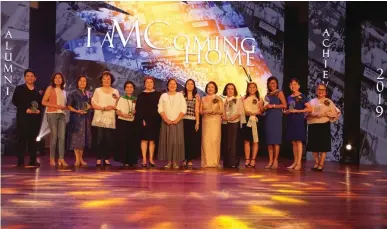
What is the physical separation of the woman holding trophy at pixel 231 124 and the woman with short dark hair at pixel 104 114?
1.57 m

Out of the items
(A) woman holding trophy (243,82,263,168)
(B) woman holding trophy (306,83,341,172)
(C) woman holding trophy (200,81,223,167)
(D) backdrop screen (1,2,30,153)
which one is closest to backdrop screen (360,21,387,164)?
(B) woman holding trophy (306,83,341,172)

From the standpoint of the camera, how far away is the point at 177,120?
645cm

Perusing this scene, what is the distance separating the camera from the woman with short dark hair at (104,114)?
Answer: 254 inches

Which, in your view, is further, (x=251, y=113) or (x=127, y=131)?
(x=251, y=113)

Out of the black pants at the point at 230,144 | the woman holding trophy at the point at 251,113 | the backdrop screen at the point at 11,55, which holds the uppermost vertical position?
the backdrop screen at the point at 11,55

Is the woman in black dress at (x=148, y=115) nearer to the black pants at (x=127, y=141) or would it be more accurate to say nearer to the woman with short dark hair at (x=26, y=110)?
the black pants at (x=127, y=141)

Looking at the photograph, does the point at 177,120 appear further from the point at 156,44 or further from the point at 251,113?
the point at 156,44

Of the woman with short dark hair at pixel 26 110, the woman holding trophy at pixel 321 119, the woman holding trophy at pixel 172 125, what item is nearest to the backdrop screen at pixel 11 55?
the woman with short dark hair at pixel 26 110

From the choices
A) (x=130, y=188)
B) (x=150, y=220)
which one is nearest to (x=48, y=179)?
(x=130, y=188)

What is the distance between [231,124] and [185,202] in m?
3.59

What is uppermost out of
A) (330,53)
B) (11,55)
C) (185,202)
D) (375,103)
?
(330,53)

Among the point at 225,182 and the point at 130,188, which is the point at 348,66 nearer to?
the point at 225,182

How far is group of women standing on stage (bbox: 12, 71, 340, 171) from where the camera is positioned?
639 cm

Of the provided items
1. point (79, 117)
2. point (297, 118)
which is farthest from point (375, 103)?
point (79, 117)
